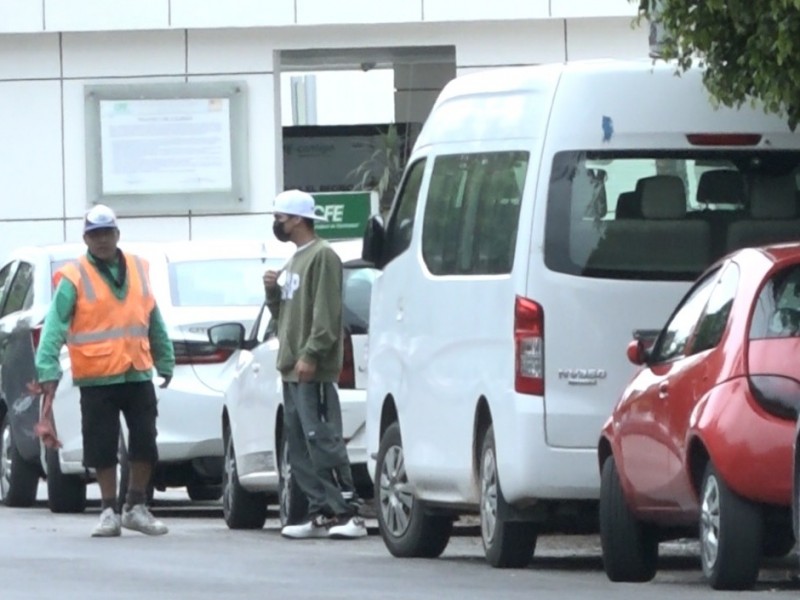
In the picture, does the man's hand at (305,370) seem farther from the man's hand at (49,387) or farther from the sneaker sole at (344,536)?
the man's hand at (49,387)

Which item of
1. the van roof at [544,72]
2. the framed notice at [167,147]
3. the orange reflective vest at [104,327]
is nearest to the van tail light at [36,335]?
the orange reflective vest at [104,327]

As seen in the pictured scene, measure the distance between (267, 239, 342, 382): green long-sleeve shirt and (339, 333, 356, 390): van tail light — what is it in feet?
1.50

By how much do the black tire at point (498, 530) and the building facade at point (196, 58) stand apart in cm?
1867

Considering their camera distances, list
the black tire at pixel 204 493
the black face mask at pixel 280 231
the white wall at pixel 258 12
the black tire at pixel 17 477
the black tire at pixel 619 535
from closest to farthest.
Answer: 1. the black tire at pixel 619 535
2. the black face mask at pixel 280 231
3. the black tire at pixel 17 477
4. the black tire at pixel 204 493
5. the white wall at pixel 258 12

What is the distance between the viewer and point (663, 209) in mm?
11625

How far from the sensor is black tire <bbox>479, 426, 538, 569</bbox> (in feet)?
38.6

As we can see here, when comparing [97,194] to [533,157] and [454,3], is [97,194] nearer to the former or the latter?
[454,3]

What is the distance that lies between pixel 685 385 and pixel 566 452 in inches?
43.3

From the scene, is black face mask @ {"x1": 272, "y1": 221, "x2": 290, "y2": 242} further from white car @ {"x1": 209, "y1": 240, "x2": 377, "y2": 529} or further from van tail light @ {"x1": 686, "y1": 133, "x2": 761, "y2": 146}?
van tail light @ {"x1": 686, "y1": 133, "x2": 761, "y2": 146}

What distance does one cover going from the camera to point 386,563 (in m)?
12.5

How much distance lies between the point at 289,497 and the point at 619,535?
3.87m

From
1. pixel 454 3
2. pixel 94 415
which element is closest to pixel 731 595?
pixel 94 415

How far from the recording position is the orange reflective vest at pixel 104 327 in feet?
47.6

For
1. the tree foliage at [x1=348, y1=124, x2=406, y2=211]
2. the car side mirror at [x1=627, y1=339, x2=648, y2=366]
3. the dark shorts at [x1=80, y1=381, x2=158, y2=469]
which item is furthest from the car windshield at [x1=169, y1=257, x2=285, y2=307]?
the tree foliage at [x1=348, y1=124, x2=406, y2=211]
